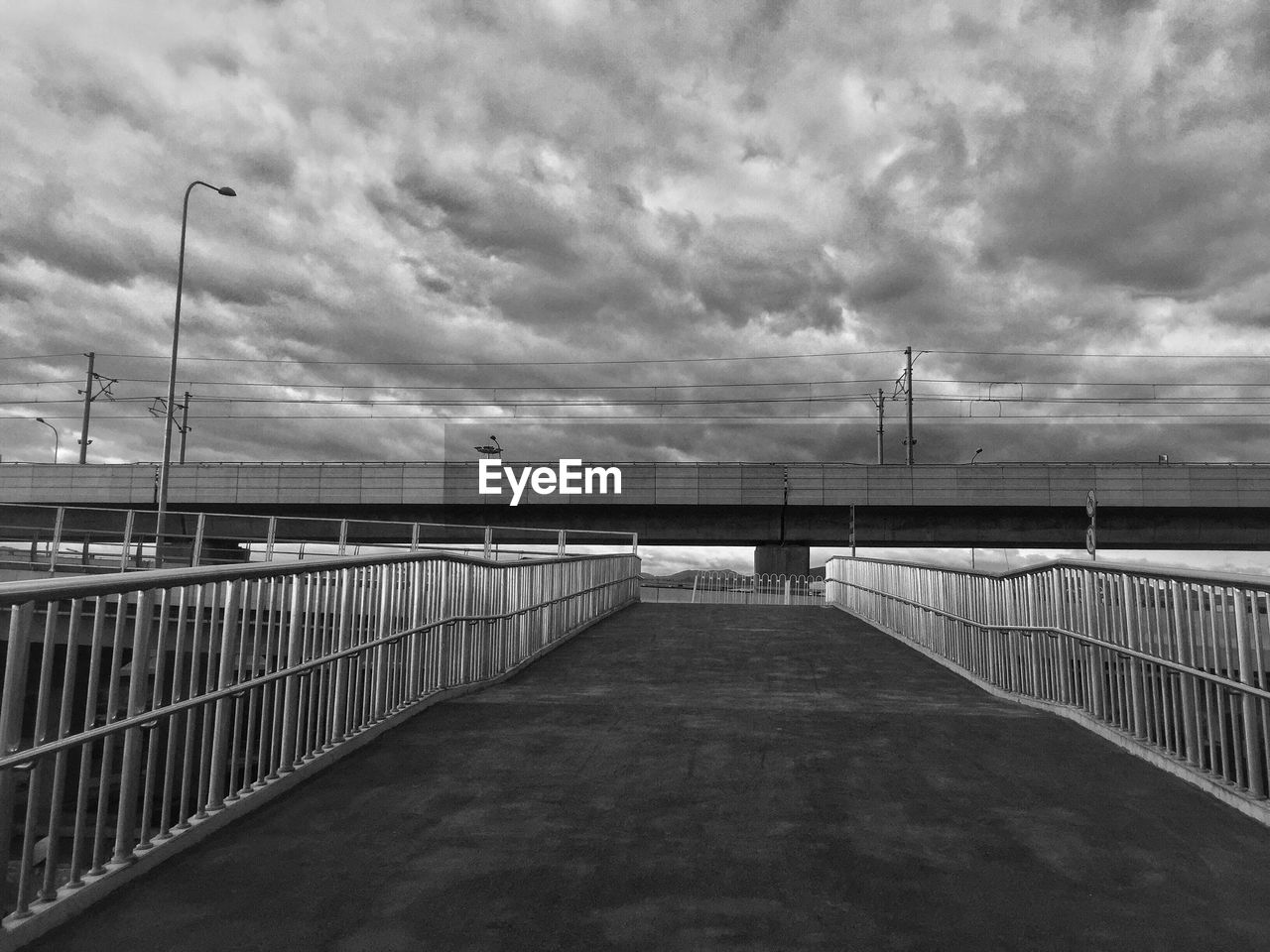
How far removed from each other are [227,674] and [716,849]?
300 cm

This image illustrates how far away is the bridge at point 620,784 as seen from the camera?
157 inches

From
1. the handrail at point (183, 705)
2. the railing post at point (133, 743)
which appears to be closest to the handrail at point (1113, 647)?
the handrail at point (183, 705)

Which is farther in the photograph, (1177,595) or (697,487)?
(697,487)

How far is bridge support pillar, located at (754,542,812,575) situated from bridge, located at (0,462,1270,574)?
8 cm

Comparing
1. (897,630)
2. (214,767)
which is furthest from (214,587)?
(897,630)

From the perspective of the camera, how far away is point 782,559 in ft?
177

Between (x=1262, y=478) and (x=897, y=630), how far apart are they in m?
46.3

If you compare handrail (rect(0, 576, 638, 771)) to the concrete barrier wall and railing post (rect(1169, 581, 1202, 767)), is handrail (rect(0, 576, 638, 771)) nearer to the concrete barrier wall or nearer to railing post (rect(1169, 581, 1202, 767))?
railing post (rect(1169, 581, 1202, 767))

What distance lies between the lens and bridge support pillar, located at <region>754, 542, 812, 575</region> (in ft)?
177

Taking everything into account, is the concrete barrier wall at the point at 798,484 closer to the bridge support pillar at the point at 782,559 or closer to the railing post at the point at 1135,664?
the bridge support pillar at the point at 782,559

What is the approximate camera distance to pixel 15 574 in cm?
2441

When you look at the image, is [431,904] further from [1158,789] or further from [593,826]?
[1158,789]

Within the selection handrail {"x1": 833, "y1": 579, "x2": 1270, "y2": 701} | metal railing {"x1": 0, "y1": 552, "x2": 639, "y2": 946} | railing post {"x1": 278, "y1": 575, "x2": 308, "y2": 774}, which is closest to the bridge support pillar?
handrail {"x1": 833, "y1": 579, "x2": 1270, "y2": 701}

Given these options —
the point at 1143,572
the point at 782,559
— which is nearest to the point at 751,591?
the point at 782,559
